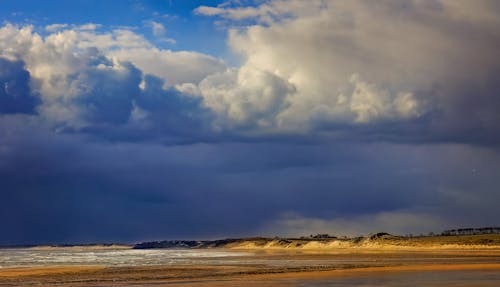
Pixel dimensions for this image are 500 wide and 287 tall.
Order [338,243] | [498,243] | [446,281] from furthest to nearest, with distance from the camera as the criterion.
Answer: [338,243], [498,243], [446,281]

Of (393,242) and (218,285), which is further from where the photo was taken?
(393,242)

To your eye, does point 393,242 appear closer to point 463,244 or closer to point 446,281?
point 463,244

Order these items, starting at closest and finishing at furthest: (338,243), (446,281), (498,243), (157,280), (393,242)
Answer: (446,281)
(157,280)
(498,243)
(393,242)
(338,243)

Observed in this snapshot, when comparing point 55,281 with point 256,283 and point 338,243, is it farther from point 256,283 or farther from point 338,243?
point 338,243

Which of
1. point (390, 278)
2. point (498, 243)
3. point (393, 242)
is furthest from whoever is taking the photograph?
point (393, 242)

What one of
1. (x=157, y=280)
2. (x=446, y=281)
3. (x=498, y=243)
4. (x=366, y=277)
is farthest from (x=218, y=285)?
(x=498, y=243)

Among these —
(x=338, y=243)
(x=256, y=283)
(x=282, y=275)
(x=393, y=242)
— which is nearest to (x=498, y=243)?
(x=393, y=242)

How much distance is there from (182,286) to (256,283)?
5.14 meters

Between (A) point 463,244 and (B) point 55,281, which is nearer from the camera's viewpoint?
(B) point 55,281

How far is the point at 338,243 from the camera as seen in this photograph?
19338 centimetres

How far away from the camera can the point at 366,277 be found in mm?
48781

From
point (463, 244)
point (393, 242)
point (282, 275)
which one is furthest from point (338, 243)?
point (282, 275)

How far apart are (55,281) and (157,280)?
8.73 meters

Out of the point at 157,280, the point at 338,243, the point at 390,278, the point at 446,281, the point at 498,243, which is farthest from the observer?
→ the point at 338,243
